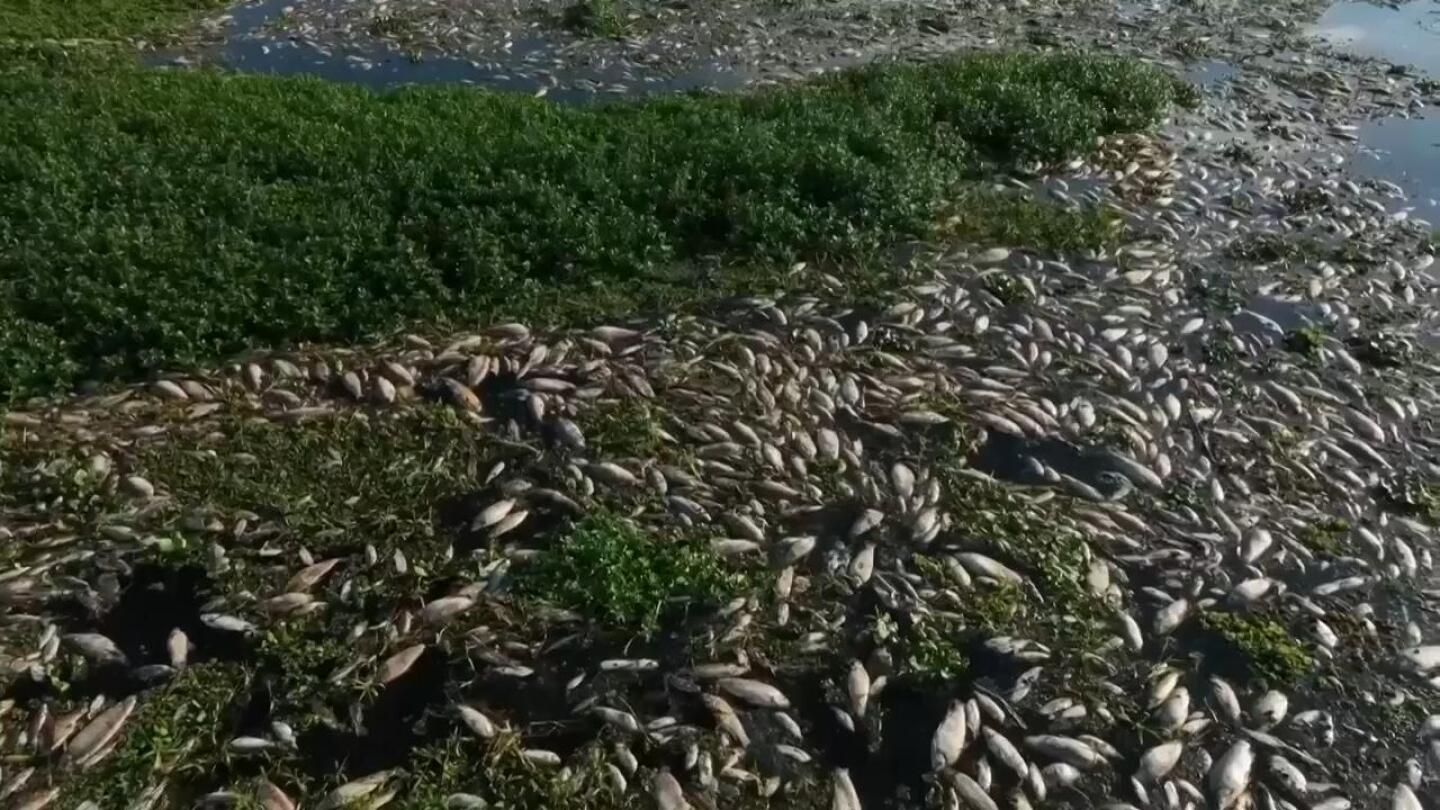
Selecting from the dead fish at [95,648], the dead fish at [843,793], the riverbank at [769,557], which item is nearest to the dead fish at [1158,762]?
the riverbank at [769,557]

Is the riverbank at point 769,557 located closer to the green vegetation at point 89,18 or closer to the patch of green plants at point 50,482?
the patch of green plants at point 50,482

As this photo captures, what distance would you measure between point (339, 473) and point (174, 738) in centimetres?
152

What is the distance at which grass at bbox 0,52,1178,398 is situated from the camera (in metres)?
6.25

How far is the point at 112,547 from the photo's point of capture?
496 cm

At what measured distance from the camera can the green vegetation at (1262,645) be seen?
15.8 ft

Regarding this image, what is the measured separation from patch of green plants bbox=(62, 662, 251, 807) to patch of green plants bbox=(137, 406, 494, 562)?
74 cm

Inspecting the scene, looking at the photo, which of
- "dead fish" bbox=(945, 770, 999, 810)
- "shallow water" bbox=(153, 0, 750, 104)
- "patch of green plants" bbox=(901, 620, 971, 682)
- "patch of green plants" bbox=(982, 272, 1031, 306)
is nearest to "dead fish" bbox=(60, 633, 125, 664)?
"patch of green plants" bbox=(901, 620, 971, 682)

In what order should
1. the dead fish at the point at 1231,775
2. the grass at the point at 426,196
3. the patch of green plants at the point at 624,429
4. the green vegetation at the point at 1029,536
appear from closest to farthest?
the dead fish at the point at 1231,775
the green vegetation at the point at 1029,536
the patch of green plants at the point at 624,429
the grass at the point at 426,196

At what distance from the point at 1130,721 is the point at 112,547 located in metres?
4.28

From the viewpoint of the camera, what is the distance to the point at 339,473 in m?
5.43

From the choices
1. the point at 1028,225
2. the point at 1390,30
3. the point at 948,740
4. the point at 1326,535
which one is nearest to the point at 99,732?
the point at 948,740

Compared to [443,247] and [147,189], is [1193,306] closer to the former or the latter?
[443,247]

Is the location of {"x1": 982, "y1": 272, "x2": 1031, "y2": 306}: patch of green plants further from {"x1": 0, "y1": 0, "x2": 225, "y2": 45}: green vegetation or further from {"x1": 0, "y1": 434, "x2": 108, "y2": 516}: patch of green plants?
{"x1": 0, "y1": 0, "x2": 225, "y2": 45}: green vegetation

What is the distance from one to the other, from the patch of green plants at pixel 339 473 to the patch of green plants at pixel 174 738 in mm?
740
